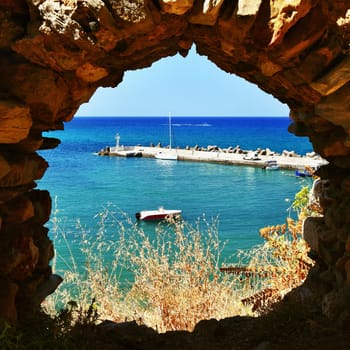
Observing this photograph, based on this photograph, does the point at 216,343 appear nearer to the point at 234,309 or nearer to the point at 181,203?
the point at 234,309

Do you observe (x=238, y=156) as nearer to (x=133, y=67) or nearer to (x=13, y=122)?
(x=133, y=67)

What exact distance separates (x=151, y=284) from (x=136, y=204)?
52.9ft

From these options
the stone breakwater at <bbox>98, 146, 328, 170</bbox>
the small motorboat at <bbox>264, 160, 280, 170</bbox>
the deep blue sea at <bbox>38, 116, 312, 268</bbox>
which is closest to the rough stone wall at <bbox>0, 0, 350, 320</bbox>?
the deep blue sea at <bbox>38, 116, 312, 268</bbox>

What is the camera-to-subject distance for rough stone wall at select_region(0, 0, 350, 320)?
278cm

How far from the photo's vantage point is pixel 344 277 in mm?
3545

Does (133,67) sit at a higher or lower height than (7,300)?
higher

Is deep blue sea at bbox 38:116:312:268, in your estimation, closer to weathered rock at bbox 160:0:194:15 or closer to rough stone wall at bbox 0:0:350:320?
rough stone wall at bbox 0:0:350:320

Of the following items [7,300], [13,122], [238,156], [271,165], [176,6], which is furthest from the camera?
[238,156]

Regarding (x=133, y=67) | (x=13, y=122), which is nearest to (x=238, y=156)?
(x=133, y=67)

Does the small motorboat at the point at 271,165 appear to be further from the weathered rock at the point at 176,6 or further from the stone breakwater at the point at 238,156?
the weathered rock at the point at 176,6

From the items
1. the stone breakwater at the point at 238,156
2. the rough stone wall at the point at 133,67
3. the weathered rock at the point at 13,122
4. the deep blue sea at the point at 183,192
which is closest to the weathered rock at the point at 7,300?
the rough stone wall at the point at 133,67

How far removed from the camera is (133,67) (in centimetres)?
344

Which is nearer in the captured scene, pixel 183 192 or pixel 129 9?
pixel 129 9

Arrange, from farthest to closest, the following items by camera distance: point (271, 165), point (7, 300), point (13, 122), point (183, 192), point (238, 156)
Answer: point (238, 156) → point (271, 165) → point (183, 192) → point (7, 300) → point (13, 122)
